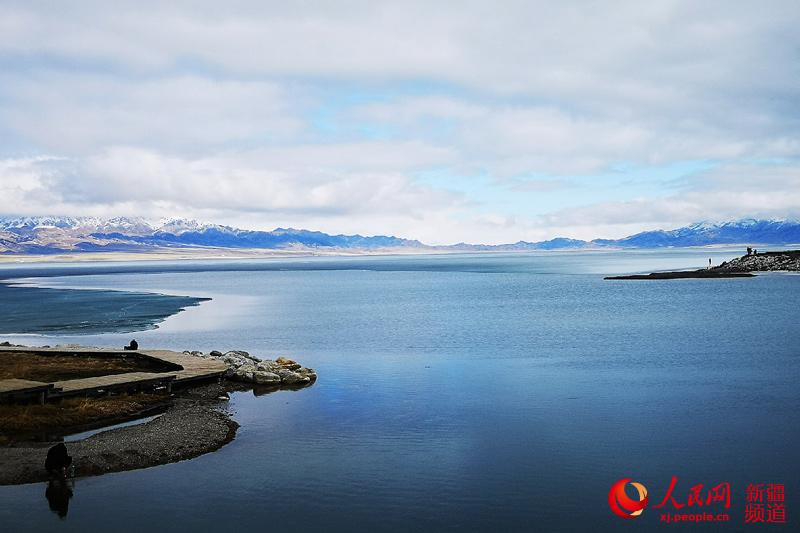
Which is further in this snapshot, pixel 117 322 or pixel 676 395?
pixel 117 322

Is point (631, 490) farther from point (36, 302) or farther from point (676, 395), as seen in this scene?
point (36, 302)

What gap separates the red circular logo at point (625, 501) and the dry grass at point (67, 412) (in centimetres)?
1730

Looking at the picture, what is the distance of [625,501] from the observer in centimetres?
1703

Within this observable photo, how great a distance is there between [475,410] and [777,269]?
109312mm

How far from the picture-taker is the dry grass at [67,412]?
917 inches

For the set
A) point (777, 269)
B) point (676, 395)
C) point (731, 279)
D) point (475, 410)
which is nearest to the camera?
point (475, 410)

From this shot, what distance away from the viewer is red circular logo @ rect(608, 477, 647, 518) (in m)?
16.5

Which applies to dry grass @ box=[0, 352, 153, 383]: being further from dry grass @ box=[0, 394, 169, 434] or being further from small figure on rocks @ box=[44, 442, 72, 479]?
small figure on rocks @ box=[44, 442, 72, 479]

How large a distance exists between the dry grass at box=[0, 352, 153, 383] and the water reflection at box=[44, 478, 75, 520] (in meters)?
11.7

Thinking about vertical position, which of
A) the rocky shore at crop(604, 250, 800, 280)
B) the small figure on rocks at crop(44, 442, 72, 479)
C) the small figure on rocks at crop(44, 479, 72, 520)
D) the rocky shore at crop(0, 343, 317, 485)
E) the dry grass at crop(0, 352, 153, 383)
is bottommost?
the small figure on rocks at crop(44, 479, 72, 520)

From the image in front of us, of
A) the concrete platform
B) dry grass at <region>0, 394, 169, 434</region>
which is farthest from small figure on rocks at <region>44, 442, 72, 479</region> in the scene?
the concrete platform

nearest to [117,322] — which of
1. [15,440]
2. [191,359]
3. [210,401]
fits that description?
[191,359]

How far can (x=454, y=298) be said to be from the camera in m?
83.5

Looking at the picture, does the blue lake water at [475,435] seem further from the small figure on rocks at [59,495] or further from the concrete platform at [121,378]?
the concrete platform at [121,378]
